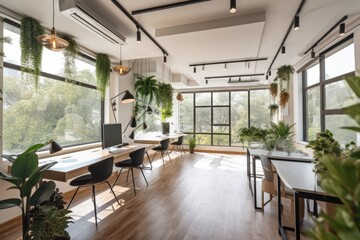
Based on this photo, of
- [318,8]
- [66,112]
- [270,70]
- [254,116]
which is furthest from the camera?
[254,116]

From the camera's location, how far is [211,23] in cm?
274

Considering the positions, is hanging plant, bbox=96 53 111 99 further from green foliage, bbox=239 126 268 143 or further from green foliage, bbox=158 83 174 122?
green foliage, bbox=239 126 268 143

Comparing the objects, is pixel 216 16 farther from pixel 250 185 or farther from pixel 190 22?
pixel 250 185

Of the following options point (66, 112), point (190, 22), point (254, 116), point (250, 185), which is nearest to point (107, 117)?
point (66, 112)

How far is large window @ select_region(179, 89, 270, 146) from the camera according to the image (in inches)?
307

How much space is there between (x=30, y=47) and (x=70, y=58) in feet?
2.54

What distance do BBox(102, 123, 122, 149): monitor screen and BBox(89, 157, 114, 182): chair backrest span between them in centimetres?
56

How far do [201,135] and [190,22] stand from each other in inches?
244

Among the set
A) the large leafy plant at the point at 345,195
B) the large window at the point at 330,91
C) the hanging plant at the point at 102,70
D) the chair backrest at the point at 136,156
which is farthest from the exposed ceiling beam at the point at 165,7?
the large window at the point at 330,91

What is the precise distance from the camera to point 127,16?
2.63 meters

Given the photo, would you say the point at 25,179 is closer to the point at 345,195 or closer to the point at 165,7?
the point at 345,195

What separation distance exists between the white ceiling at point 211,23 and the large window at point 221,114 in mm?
4221

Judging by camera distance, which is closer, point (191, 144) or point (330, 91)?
point (330, 91)

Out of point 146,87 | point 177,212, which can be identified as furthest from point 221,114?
point 177,212
